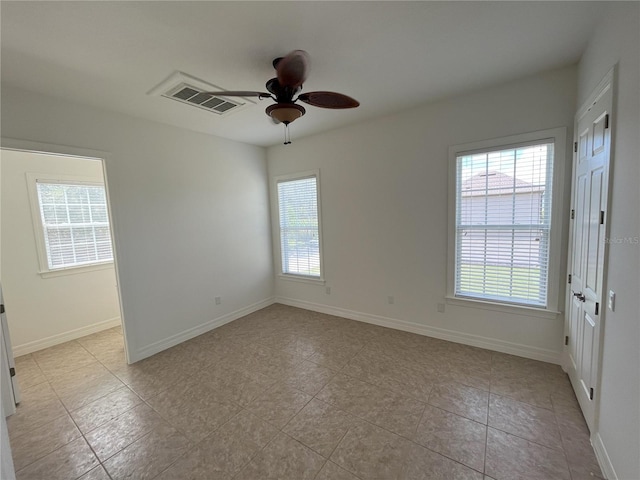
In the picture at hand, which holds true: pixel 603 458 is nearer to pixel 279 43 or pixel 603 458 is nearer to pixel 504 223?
pixel 504 223

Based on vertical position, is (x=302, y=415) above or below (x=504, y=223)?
below

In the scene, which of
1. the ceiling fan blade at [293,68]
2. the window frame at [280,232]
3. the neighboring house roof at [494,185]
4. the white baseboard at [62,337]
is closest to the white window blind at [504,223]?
the neighboring house roof at [494,185]

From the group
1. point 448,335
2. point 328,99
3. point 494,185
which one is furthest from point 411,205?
point 328,99

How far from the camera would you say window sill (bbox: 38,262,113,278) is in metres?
3.57

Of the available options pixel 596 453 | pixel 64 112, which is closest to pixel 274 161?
pixel 64 112

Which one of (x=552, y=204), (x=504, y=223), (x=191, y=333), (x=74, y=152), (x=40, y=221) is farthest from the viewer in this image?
(x=191, y=333)

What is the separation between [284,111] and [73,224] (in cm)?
389

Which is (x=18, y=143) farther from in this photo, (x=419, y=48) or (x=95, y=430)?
(x=419, y=48)

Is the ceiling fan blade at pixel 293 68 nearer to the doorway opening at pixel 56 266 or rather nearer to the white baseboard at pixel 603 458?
the doorway opening at pixel 56 266

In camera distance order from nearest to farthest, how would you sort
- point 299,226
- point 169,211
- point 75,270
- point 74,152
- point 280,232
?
1. point 74,152
2. point 169,211
3. point 75,270
4. point 299,226
5. point 280,232

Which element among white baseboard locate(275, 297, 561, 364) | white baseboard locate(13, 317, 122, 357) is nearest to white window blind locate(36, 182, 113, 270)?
white baseboard locate(13, 317, 122, 357)

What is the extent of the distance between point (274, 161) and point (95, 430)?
3.89 m

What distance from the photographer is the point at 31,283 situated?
3.45 m

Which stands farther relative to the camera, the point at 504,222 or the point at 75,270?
the point at 75,270
